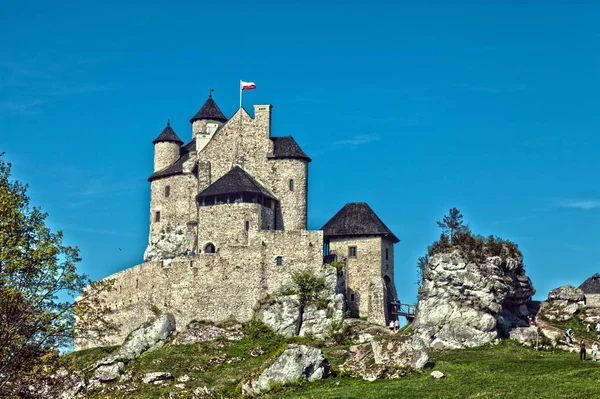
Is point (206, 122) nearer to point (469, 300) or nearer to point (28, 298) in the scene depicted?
point (469, 300)

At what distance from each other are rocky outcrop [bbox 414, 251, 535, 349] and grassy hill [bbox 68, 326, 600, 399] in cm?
203

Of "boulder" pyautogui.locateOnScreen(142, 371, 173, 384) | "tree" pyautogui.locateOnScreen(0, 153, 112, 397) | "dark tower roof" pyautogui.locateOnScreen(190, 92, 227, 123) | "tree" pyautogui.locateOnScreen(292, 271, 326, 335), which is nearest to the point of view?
"tree" pyautogui.locateOnScreen(0, 153, 112, 397)

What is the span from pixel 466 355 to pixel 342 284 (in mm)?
18353

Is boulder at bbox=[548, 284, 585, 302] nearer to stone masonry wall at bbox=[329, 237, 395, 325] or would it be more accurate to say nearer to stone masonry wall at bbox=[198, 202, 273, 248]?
stone masonry wall at bbox=[329, 237, 395, 325]

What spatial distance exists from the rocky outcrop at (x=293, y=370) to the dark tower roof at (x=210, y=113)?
118ft

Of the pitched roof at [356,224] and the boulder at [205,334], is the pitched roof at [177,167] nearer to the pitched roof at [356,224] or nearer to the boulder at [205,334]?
the pitched roof at [356,224]

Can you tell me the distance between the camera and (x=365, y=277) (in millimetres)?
88562

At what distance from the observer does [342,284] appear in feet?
286

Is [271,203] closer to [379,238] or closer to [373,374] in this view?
[379,238]

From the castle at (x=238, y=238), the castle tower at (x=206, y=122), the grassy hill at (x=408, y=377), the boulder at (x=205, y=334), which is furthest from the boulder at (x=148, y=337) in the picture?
the castle tower at (x=206, y=122)

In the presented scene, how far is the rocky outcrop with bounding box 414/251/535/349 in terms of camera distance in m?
75.2

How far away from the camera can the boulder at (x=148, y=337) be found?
85188mm

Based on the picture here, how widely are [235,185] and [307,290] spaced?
37.6ft

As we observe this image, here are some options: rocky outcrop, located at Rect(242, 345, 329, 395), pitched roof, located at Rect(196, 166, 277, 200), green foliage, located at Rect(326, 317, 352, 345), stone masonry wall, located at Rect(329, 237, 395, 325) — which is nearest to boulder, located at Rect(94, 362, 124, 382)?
rocky outcrop, located at Rect(242, 345, 329, 395)
